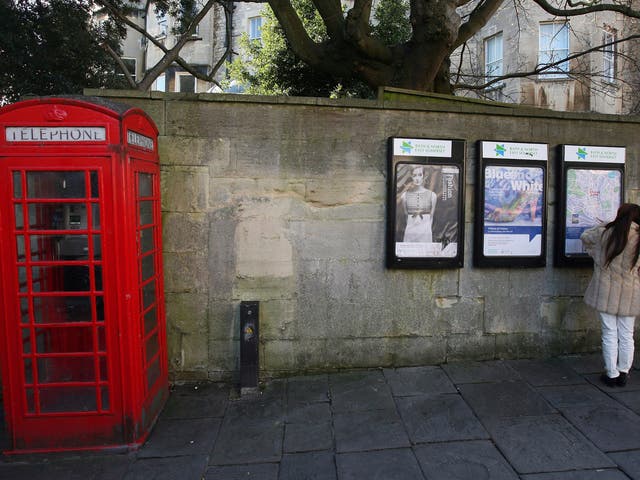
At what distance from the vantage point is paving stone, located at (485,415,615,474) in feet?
9.64

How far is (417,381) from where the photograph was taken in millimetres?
4203

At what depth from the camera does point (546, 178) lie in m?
4.57

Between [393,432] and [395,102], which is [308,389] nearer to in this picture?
[393,432]

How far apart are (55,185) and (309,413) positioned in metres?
2.68

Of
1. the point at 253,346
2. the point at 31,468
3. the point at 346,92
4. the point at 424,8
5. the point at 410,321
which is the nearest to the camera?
the point at 31,468

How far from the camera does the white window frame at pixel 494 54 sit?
1427cm

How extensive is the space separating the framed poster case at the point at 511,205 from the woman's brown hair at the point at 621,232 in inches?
27.2

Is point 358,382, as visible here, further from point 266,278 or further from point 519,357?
point 519,357

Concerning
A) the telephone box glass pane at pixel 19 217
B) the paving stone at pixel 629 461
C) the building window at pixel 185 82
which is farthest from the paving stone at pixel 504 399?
the building window at pixel 185 82

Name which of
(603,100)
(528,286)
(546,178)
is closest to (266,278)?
(528,286)

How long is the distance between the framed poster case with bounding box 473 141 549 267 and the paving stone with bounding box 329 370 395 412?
1603 mm

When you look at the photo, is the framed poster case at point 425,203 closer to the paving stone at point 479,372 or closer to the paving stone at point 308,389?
the paving stone at point 479,372

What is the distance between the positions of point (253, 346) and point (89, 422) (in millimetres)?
1415

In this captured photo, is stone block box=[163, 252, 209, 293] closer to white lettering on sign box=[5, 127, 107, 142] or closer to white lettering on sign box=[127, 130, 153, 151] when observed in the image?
white lettering on sign box=[127, 130, 153, 151]
